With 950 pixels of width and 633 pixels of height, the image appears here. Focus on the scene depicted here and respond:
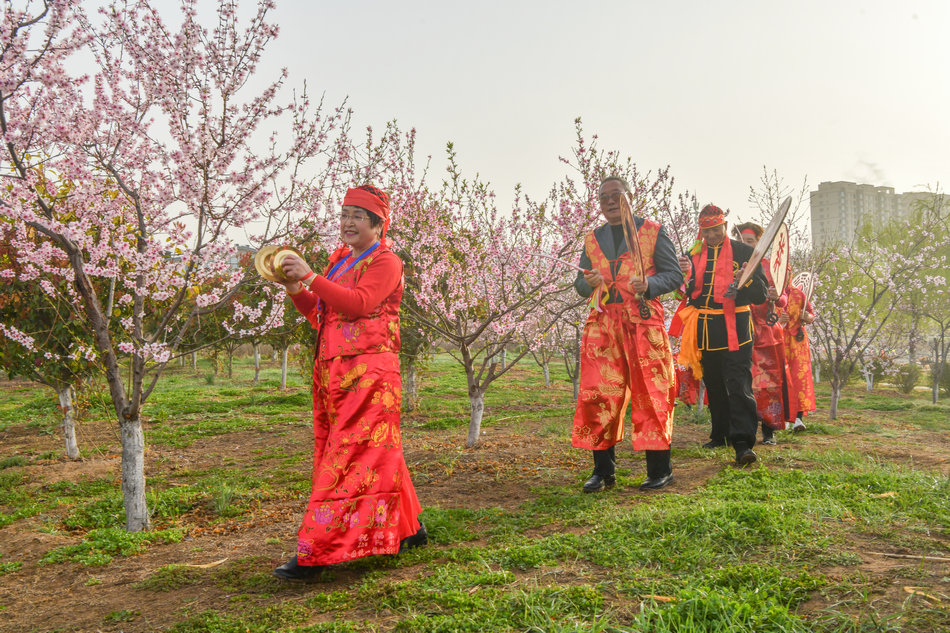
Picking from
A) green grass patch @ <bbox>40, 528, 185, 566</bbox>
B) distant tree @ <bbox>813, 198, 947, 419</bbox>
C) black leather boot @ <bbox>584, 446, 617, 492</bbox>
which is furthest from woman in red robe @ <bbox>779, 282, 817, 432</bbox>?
green grass patch @ <bbox>40, 528, 185, 566</bbox>

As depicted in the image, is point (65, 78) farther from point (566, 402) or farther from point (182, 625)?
point (566, 402)

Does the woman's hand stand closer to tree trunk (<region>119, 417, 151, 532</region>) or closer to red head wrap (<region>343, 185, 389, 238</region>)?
red head wrap (<region>343, 185, 389, 238</region>)

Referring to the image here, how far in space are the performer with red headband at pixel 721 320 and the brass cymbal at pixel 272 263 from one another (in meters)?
3.38

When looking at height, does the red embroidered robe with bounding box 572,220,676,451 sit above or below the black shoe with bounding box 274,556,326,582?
above

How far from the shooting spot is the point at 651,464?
427cm

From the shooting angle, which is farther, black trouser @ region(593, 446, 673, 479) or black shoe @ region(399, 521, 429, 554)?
black trouser @ region(593, 446, 673, 479)

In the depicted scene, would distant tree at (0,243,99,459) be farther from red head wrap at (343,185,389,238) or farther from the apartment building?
the apartment building

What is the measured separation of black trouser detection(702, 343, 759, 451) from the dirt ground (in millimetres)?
303

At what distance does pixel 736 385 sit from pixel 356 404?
3416mm

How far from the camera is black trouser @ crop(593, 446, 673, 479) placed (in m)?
4.25

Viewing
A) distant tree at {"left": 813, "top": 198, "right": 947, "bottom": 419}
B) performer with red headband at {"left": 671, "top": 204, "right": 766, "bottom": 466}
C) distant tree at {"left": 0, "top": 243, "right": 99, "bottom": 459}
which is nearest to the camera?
performer with red headband at {"left": 671, "top": 204, "right": 766, "bottom": 466}

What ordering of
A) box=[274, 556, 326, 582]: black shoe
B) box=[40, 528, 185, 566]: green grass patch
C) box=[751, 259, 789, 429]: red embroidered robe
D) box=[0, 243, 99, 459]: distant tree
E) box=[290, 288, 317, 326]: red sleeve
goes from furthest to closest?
box=[0, 243, 99, 459]: distant tree → box=[751, 259, 789, 429]: red embroidered robe → box=[40, 528, 185, 566]: green grass patch → box=[290, 288, 317, 326]: red sleeve → box=[274, 556, 326, 582]: black shoe

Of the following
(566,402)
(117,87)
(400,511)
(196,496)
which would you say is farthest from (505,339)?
A: (566,402)

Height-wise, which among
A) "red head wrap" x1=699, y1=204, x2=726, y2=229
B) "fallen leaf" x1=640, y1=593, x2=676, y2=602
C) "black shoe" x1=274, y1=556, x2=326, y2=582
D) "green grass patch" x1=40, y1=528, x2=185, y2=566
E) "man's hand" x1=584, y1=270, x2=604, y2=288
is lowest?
"green grass patch" x1=40, y1=528, x2=185, y2=566
